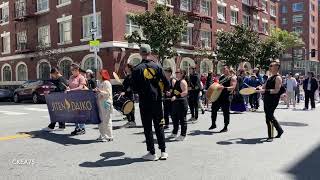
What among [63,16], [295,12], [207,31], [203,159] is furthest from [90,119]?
[295,12]

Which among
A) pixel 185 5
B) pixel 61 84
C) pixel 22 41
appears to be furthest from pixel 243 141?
pixel 22 41

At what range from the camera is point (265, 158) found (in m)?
7.69

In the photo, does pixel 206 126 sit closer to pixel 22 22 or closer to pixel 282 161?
pixel 282 161

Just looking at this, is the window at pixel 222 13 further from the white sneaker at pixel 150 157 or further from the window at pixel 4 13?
the white sneaker at pixel 150 157

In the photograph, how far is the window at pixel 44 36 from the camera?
3347cm

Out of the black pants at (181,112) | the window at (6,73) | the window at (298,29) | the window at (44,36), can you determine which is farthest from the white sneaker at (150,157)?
the window at (298,29)

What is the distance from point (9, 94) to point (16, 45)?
10332 millimetres

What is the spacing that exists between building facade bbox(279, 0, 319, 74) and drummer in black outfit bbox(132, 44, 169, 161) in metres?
82.0

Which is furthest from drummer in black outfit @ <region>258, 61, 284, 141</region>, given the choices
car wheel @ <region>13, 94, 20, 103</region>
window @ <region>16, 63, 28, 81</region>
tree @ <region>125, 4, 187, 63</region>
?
window @ <region>16, 63, 28, 81</region>

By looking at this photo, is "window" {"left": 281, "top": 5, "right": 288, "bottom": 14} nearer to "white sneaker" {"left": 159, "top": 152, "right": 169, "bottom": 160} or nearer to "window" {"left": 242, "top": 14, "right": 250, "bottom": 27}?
"window" {"left": 242, "top": 14, "right": 250, "bottom": 27}

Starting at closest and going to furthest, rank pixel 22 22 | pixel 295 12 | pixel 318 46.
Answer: pixel 22 22, pixel 295 12, pixel 318 46

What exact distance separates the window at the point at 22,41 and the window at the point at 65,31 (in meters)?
5.34

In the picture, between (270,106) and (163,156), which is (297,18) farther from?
(163,156)

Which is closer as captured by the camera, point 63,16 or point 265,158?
point 265,158
